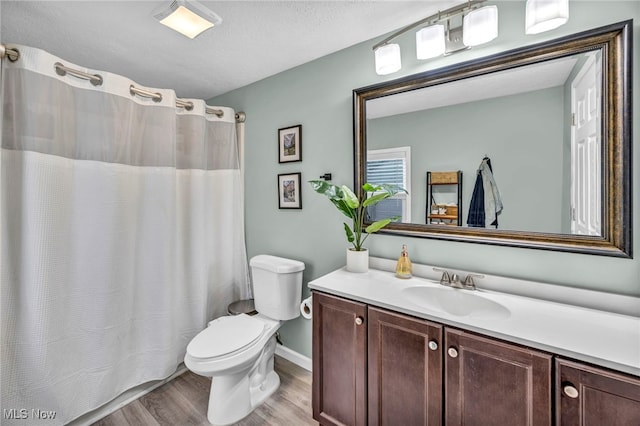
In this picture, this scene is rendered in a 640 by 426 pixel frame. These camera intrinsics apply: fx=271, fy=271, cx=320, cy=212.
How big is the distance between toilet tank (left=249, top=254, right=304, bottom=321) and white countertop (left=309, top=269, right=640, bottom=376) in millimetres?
505

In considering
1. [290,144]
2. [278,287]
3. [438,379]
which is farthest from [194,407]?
[290,144]

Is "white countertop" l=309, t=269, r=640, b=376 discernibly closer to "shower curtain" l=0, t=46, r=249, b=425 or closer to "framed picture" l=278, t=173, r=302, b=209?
"framed picture" l=278, t=173, r=302, b=209

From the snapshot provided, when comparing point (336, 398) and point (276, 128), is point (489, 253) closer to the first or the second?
point (336, 398)

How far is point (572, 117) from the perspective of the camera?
3.83 feet

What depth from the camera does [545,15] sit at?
1059 mm

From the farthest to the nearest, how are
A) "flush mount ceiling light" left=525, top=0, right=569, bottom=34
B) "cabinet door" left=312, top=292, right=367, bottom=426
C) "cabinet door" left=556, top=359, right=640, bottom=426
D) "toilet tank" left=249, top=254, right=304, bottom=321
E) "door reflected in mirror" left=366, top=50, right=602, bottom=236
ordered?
"toilet tank" left=249, top=254, right=304, bottom=321
"cabinet door" left=312, top=292, right=367, bottom=426
"door reflected in mirror" left=366, top=50, right=602, bottom=236
"flush mount ceiling light" left=525, top=0, right=569, bottom=34
"cabinet door" left=556, top=359, right=640, bottom=426

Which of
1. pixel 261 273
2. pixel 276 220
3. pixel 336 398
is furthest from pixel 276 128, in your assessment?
pixel 336 398

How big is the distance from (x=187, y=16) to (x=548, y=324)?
6.65ft

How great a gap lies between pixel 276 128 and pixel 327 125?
19.7 inches

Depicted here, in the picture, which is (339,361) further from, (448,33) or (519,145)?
(448,33)

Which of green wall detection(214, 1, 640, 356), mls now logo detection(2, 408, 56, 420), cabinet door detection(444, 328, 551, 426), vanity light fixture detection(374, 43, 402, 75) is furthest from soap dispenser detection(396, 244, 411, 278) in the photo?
mls now logo detection(2, 408, 56, 420)

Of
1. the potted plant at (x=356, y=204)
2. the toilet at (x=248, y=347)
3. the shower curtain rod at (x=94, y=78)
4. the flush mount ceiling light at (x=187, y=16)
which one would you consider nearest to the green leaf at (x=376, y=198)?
the potted plant at (x=356, y=204)

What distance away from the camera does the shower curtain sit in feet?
4.35

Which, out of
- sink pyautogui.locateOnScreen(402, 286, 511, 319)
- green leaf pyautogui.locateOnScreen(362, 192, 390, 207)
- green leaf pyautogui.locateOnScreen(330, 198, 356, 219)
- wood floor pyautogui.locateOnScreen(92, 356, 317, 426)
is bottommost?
wood floor pyautogui.locateOnScreen(92, 356, 317, 426)
